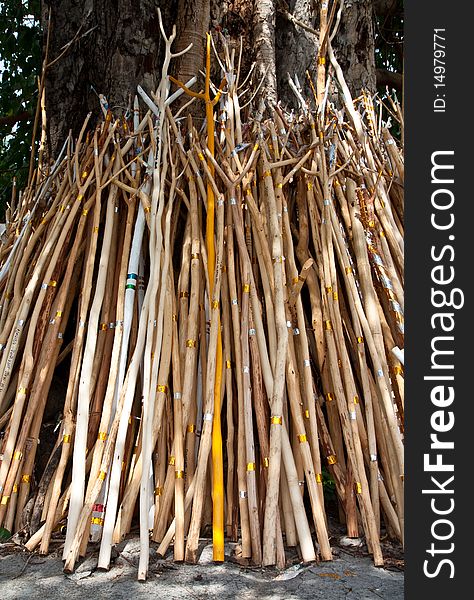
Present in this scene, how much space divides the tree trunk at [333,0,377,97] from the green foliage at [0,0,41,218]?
185 cm

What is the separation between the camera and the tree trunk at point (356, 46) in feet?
9.59

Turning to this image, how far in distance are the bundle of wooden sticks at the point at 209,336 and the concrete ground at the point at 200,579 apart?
1.5 inches

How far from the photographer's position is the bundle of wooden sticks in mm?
1729

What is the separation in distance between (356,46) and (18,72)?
2.25m

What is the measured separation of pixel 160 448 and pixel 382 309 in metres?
0.88

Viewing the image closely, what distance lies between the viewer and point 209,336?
1.93 meters

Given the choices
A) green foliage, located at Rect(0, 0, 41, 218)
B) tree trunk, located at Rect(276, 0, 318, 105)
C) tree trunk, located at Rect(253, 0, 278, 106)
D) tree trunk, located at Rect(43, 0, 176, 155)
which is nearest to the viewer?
tree trunk, located at Rect(43, 0, 176, 155)

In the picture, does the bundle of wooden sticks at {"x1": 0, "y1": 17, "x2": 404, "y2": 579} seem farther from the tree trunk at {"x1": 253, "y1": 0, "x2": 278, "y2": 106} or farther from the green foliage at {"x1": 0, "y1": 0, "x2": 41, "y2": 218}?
the green foliage at {"x1": 0, "y1": 0, "x2": 41, "y2": 218}

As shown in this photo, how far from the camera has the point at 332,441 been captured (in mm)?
1952

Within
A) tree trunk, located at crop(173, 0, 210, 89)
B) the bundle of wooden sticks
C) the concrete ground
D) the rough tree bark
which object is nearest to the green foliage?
the rough tree bark

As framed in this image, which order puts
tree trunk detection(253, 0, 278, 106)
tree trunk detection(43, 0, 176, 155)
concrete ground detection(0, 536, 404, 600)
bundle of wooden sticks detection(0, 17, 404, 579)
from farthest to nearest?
1. tree trunk detection(253, 0, 278, 106)
2. tree trunk detection(43, 0, 176, 155)
3. bundle of wooden sticks detection(0, 17, 404, 579)
4. concrete ground detection(0, 536, 404, 600)

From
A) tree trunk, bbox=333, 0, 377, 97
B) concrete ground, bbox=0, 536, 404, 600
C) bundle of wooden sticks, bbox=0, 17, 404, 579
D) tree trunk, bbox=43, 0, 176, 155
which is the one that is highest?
tree trunk, bbox=333, 0, 377, 97

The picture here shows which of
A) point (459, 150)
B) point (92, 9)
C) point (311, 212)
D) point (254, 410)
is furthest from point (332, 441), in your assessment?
point (92, 9)

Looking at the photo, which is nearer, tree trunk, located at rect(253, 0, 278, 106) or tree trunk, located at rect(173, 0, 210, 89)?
tree trunk, located at rect(173, 0, 210, 89)
